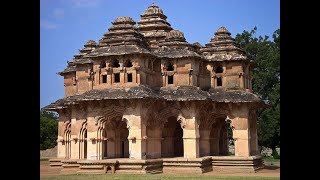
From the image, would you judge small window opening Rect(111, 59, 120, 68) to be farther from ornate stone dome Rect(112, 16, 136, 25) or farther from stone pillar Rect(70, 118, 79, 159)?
stone pillar Rect(70, 118, 79, 159)

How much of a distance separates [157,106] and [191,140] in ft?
8.73

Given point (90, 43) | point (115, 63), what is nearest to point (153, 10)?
point (90, 43)

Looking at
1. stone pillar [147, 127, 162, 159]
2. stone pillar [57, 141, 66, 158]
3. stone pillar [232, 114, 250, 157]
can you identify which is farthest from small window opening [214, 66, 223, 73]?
stone pillar [57, 141, 66, 158]

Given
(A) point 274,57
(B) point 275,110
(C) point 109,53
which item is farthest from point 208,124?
(A) point 274,57

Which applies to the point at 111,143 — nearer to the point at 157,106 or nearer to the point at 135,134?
the point at 135,134

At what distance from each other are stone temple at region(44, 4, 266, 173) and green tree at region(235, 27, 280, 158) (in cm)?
1285

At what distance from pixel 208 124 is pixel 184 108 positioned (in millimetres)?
2689

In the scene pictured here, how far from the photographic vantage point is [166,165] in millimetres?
25859

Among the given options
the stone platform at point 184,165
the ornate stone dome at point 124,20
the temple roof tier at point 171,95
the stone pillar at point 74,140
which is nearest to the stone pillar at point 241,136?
the temple roof tier at point 171,95

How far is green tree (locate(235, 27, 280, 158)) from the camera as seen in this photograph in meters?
43.3

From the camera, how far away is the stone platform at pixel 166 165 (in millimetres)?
24156

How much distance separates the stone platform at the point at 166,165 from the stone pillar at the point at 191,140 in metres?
0.49

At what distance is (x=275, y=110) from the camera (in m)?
43.8
